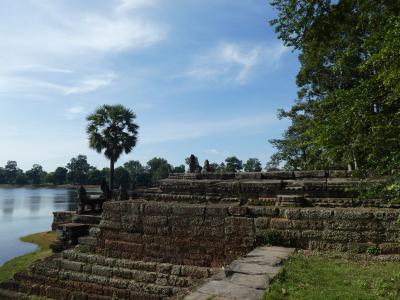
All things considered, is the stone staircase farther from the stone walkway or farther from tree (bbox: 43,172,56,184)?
tree (bbox: 43,172,56,184)

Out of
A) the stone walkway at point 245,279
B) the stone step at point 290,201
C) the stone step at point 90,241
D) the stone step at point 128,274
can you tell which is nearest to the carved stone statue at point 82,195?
the stone step at point 90,241

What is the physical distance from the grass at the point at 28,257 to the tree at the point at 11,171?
425 ft

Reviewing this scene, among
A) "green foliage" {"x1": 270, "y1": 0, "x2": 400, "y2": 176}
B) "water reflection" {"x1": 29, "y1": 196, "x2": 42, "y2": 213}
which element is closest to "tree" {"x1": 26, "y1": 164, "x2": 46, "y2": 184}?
"water reflection" {"x1": 29, "y1": 196, "x2": 42, "y2": 213}

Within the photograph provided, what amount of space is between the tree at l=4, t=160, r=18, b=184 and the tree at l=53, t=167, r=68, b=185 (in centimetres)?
2631

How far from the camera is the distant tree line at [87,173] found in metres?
86.4

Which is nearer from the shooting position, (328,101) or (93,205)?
(328,101)

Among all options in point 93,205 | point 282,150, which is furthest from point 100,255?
point 282,150

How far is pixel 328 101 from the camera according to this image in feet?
17.0

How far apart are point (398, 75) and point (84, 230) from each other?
9854mm

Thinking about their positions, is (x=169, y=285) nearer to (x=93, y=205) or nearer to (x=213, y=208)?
(x=213, y=208)

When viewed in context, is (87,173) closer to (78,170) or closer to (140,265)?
(78,170)

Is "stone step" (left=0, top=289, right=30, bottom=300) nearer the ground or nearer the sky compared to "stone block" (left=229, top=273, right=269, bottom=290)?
nearer the ground

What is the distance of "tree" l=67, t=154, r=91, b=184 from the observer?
112375 mm

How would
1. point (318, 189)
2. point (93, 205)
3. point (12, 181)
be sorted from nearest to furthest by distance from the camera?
point (318, 189)
point (93, 205)
point (12, 181)
